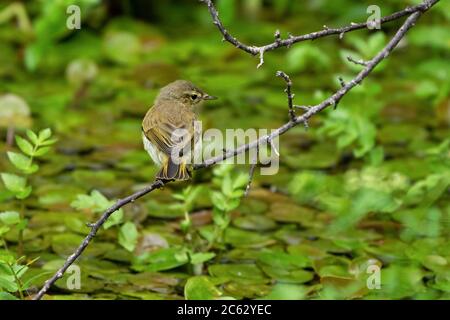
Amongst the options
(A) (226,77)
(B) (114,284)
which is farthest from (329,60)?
(B) (114,284)

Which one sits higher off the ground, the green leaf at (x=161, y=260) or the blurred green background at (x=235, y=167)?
the blurred green background at (x=235, y=167)

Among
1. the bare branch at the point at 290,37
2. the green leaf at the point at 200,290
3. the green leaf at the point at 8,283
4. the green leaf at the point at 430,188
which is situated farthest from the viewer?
the green leaf at the point at 430,188

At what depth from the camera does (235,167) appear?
7.19 meters

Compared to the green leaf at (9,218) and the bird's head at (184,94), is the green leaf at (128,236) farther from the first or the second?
the bird's head at (184,94)

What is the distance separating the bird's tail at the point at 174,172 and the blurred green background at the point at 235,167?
58cm

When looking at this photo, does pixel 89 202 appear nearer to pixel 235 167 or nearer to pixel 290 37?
pixel 290 37

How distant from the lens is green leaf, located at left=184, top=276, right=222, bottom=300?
5.24 metres

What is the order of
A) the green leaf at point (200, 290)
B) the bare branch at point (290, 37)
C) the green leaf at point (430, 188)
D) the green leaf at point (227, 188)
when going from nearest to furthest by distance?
the bare branch at point (290, 37)
the green leaf at point (200, 290)
the green leaf at point (227, 188)
the green leaf at point (430, 188)

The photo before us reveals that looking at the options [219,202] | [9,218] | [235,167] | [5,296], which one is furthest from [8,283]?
[235,167]

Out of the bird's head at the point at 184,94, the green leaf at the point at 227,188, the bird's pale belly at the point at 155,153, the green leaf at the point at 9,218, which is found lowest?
the green leaf at the point at 9,218

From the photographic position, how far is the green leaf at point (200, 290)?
5.24 meters

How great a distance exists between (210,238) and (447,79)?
2.71m

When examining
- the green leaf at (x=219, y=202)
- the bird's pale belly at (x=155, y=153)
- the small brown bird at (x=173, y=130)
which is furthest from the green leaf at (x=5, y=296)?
the green leaf at (x=219, y=202)
